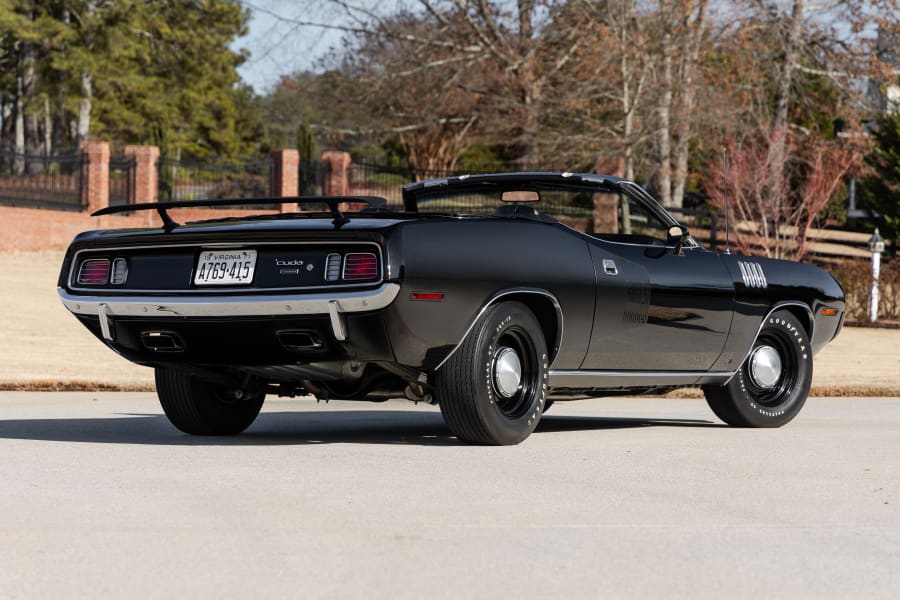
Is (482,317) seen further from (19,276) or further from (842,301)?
(19,276)

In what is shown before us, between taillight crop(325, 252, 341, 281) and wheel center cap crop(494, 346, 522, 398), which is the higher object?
taillight crop(325, 252, 341, 281)

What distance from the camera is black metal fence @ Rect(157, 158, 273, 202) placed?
39406 millimetres

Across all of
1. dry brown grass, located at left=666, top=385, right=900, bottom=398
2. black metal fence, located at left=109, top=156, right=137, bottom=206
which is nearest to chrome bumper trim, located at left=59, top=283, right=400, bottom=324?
dry brown grass, located at left=666, top=385, right=900, bottom=398

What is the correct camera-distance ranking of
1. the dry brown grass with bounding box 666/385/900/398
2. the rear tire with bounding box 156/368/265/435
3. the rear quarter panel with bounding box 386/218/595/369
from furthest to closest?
the dry brown grass with bounding box 666/385/900/398, the rear tire with bounding box 156/368/265/435, the rear quarter panel with bounding box 386/218/595/369

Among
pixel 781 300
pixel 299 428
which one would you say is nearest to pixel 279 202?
pixel 299 428

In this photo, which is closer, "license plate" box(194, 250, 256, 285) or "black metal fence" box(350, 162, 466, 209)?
"license plate" box(194, 250, 256, 285)

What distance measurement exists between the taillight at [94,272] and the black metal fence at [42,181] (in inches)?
1137

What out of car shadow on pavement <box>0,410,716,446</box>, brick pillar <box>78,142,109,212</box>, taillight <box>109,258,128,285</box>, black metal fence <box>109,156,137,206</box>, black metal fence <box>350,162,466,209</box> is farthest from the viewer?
black metal fence <box>350,162,466,209</box>

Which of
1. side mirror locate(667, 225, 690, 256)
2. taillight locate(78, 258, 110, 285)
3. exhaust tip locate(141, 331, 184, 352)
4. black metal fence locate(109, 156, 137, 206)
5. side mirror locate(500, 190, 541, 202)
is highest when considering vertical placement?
black metal fence locate(109, 156, 137, 206)

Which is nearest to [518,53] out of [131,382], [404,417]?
[131,382]

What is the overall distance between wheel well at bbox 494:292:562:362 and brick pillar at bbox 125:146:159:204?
3204 cm

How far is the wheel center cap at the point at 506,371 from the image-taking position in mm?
7957

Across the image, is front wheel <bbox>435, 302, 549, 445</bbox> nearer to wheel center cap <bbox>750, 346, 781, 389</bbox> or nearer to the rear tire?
the rear tire

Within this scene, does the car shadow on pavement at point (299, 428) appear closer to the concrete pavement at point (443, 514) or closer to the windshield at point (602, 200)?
the concrete pavement at point (443, 514)
